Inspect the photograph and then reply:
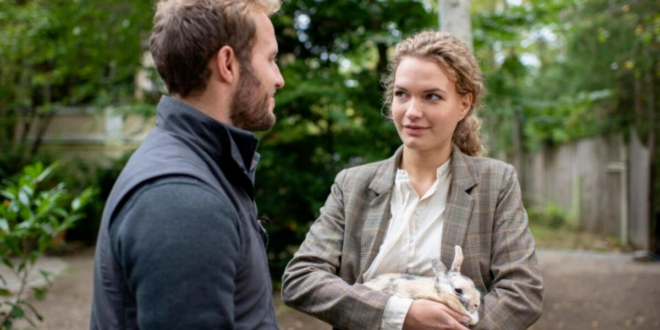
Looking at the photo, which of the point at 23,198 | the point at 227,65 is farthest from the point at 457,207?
the point at 23,198

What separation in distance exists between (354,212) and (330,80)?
4120 millimetres

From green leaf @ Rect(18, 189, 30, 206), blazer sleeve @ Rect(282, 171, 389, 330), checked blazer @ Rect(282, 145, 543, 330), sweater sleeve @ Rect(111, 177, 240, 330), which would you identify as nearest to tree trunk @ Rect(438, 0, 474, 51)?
checked blazer @ Rect(282, 145, 543, 330)

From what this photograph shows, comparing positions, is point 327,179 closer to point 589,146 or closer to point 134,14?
point 134,14

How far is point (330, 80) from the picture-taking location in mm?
6203

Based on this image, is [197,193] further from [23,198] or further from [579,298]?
[579,298]

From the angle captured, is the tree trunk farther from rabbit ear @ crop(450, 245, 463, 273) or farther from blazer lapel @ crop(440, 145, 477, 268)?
rabbit ear @ crop(450, 245, 463, 273)

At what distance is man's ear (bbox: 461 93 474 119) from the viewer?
2.29 metres

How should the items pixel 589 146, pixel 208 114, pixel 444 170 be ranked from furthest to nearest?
1. pixel 589 146
2. pixel 444 170
3. pixel 208 114

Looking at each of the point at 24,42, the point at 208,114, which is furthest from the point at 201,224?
the point at 24,42

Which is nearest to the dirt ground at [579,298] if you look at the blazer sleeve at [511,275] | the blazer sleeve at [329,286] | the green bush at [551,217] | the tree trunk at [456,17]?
→ the tree trunk at [456,17]

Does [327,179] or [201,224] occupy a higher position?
[201,224]

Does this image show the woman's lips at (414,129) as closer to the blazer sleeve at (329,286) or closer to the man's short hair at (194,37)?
the blazer sleeve at (329,286)

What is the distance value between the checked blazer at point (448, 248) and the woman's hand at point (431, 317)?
0.33ft

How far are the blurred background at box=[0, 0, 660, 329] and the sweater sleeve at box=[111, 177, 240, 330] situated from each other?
8.20 ft
